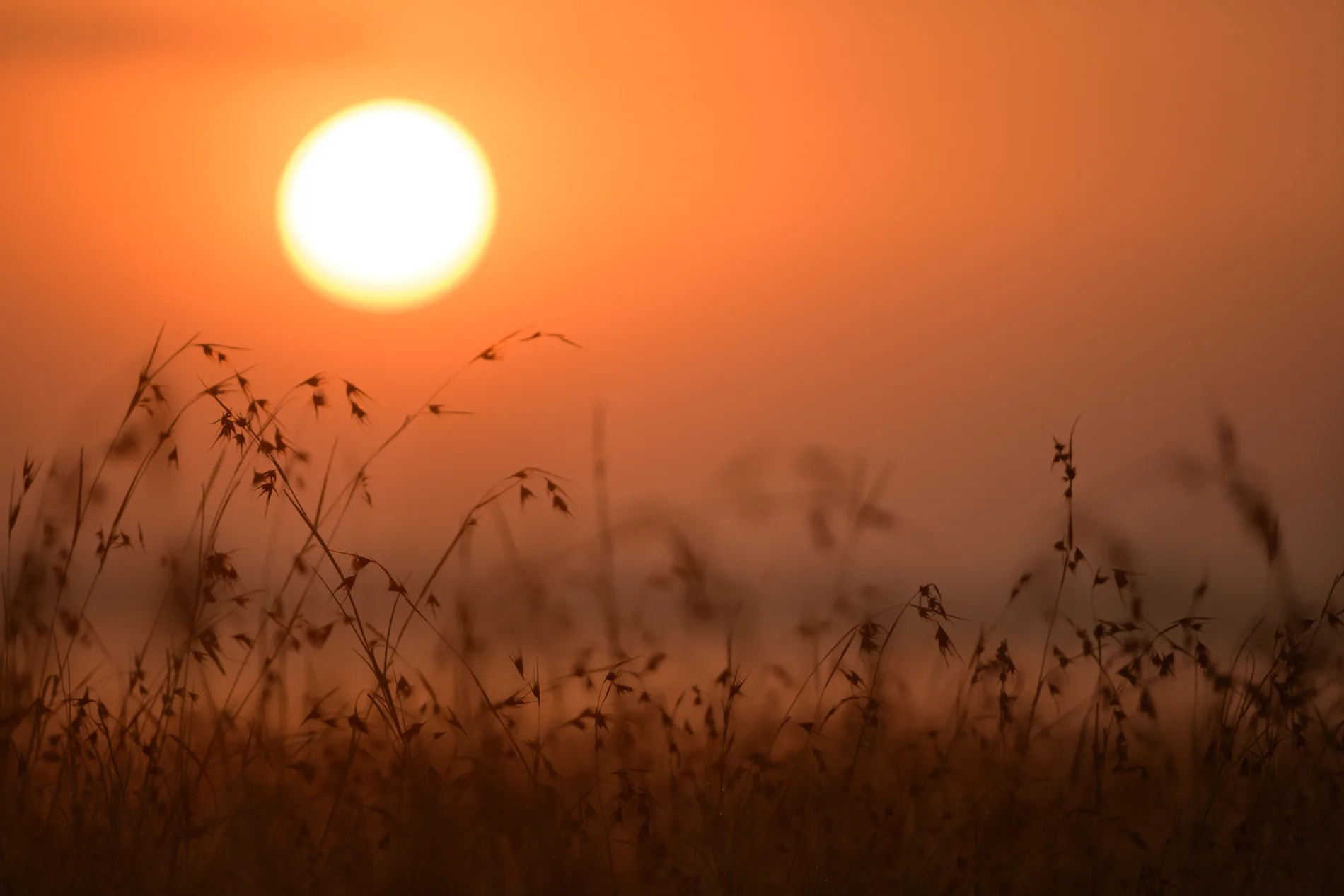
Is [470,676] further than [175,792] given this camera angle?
Yes

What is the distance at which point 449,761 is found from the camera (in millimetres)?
2982

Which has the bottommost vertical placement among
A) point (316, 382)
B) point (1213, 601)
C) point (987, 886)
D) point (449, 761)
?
point (987, 886)

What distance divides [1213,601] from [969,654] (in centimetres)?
57

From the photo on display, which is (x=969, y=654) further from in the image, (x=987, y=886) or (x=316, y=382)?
(x=316, y=382)

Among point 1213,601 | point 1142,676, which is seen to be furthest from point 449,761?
point 1213,601

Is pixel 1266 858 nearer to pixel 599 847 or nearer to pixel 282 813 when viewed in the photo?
pixel 599 847

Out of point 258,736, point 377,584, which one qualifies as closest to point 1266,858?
point 377,584

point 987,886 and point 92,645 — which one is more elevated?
point 92,645

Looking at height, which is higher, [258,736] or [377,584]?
[377,584]

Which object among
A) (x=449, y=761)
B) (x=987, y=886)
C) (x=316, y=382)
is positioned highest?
(x=316, y=382)

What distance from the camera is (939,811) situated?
9.80ft

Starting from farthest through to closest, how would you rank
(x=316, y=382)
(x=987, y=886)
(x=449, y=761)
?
(x=316, y=382)
(x=449, y=761)
(x=987, y=886)

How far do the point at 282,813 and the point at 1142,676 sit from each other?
1.85m

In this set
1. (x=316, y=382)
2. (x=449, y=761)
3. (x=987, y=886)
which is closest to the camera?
(x=987, y=886)
